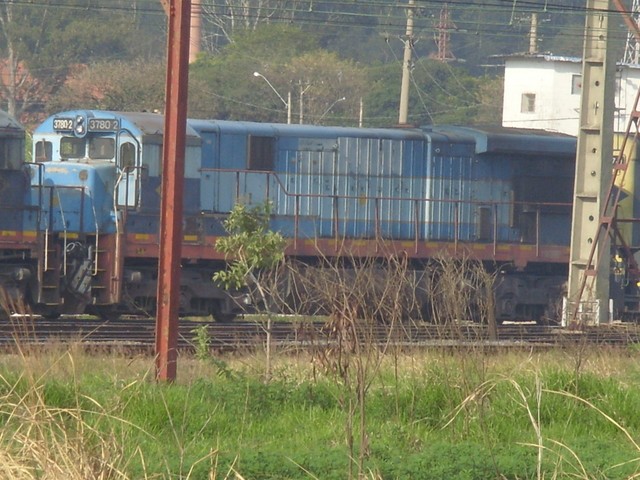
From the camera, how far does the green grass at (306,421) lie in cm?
604

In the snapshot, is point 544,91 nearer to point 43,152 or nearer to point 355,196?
point 355,196

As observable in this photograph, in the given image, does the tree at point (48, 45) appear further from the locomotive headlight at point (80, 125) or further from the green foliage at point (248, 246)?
the green foliage at point (248, 246)

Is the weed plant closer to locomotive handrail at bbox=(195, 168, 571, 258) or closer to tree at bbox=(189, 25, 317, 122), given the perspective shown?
locomotive handrail at bbox=(195, 168, 571, 258)

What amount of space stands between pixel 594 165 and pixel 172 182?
33.8 ft

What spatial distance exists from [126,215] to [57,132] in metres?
1.87

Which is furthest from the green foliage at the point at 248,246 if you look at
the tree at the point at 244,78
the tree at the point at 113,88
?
the tree at the point at 244,78

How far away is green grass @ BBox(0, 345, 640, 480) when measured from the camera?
604cm

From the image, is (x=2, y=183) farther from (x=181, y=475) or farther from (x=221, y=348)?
(x=181, y=475)

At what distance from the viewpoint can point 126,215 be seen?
1652cm

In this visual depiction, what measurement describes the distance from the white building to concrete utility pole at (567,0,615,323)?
96.7 feet

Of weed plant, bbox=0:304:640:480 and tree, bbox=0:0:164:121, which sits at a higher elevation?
tree, bbox=0:0:164:121

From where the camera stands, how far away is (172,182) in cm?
915

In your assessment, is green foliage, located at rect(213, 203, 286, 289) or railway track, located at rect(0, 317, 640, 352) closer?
green foliage, located at rect(213, 203, 286, 289)

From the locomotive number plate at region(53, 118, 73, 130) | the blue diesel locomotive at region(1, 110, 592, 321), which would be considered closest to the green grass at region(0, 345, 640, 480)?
the blue diesel locomotive at region(1, 110, 592, 321)
